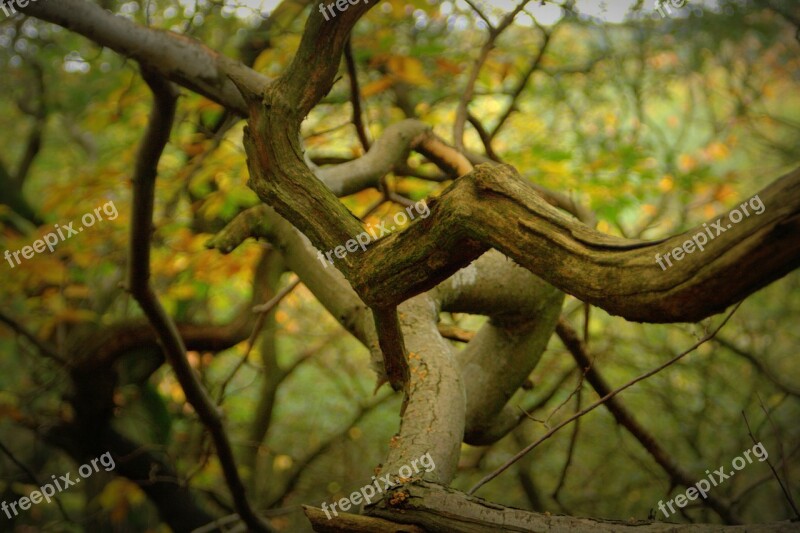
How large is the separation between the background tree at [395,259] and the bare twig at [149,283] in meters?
0.01

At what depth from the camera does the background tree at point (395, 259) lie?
1.18 metres

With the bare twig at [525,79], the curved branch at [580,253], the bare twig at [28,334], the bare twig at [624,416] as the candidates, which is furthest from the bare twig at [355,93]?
the bare twig at [28,334]

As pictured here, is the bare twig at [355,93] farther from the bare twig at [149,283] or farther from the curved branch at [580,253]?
the curved branch at [580,253]

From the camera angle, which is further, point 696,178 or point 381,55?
point 696,178

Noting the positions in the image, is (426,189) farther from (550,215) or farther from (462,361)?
(550,215)

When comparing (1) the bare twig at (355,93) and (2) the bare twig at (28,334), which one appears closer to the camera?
(1) the bare twig at (355,93)

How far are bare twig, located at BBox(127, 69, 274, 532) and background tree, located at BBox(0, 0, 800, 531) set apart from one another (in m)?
0.01

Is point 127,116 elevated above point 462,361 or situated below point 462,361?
above

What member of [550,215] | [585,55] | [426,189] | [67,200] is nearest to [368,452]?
[426,189]

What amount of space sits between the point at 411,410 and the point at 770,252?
98cm

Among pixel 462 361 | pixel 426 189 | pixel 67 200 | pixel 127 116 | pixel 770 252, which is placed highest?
pixel 127 116

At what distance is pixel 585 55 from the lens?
5.96 metres

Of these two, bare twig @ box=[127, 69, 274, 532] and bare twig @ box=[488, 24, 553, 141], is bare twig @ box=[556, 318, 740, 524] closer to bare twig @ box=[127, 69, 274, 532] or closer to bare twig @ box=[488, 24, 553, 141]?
bare twig @ box=[488, 24, 553, 141]

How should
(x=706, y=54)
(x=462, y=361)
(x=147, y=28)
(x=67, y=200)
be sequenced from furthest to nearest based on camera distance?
(x=706, y=54) < (x=67, y=200) < (x=462, y=361) < (x=147, y=28)
